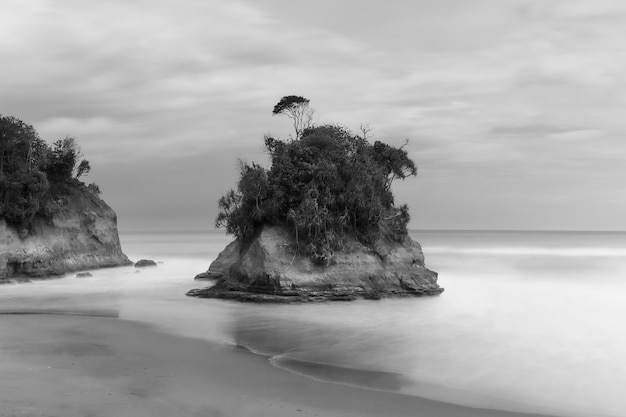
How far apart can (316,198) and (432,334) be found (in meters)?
8.05

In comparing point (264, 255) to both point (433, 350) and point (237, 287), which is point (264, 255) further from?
point (433, 350)

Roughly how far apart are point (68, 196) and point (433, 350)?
2834cm

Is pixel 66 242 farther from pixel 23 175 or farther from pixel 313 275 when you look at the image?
pixel 313 275

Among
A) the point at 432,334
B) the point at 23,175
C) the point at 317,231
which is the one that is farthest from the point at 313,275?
the point at 23,175

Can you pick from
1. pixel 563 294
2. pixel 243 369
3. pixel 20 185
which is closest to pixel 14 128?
pixel 20 185

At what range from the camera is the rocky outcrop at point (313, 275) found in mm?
20328

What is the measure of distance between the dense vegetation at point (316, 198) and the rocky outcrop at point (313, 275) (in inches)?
21.2

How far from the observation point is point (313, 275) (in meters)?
20.7

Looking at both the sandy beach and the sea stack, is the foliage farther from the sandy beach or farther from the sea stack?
the sandy beach

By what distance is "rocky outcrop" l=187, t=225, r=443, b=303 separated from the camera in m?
20.3

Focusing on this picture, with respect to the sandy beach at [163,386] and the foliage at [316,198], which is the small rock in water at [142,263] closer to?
the foliage at [316,198]

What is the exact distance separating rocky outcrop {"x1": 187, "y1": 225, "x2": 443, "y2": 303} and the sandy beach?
7238mm

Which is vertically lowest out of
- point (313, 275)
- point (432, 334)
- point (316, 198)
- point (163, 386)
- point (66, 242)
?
point (163, 386)

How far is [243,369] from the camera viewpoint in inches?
427
